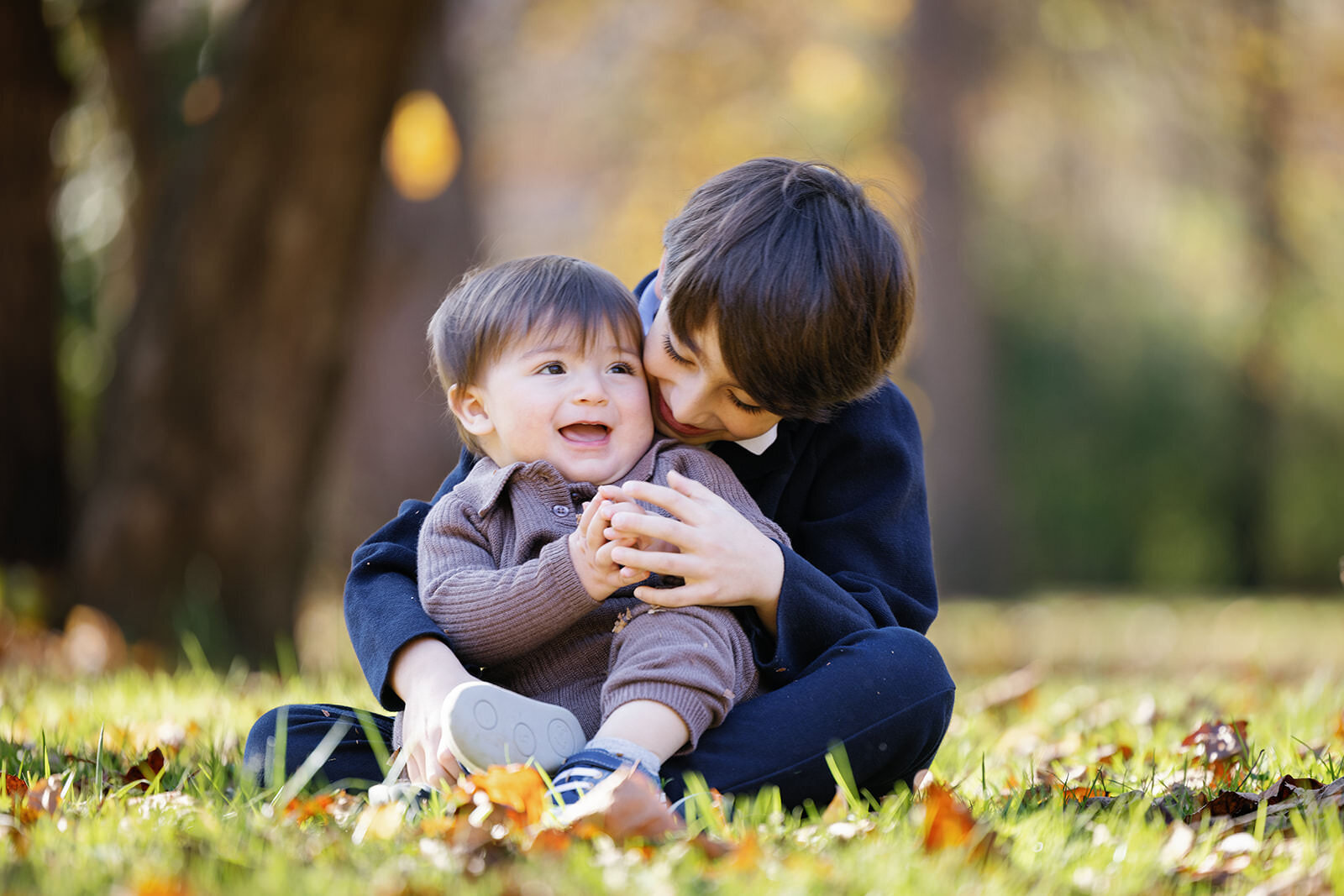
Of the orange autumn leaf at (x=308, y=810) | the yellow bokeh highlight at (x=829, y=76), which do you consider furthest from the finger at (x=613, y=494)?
the yellow bokeh highlight at (x=829, y=76)

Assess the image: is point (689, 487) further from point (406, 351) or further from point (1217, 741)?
point (406, 351)

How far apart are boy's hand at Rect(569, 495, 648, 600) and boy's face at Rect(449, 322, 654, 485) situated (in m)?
0.29

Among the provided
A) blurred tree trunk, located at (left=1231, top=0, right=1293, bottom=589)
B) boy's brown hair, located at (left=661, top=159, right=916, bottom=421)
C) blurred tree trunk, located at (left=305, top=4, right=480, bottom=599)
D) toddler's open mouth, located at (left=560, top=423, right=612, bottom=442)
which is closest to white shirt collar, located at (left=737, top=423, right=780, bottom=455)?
boy's brown hair, located at (left=661, top=159, right=916, bottom=421)

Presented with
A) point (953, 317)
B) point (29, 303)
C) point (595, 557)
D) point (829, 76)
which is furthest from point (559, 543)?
point (829, 76)

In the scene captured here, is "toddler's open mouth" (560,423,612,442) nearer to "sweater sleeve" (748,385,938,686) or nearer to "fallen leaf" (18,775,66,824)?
"sweater sleeve" (748,385,938,686)

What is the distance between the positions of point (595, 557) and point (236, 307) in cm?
324

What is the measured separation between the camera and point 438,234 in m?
8.23

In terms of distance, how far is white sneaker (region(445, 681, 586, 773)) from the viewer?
2.03m

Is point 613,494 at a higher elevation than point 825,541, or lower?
higher

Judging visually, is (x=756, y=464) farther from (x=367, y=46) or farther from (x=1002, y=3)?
(x=1002, y=3)

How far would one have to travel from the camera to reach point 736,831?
183 centimetres

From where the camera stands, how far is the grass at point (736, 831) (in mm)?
1547

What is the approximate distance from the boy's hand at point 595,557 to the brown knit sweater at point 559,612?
2 centimetres

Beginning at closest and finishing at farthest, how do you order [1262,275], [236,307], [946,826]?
1. [946,826]
2. [236,307]
3. [1262,275]
